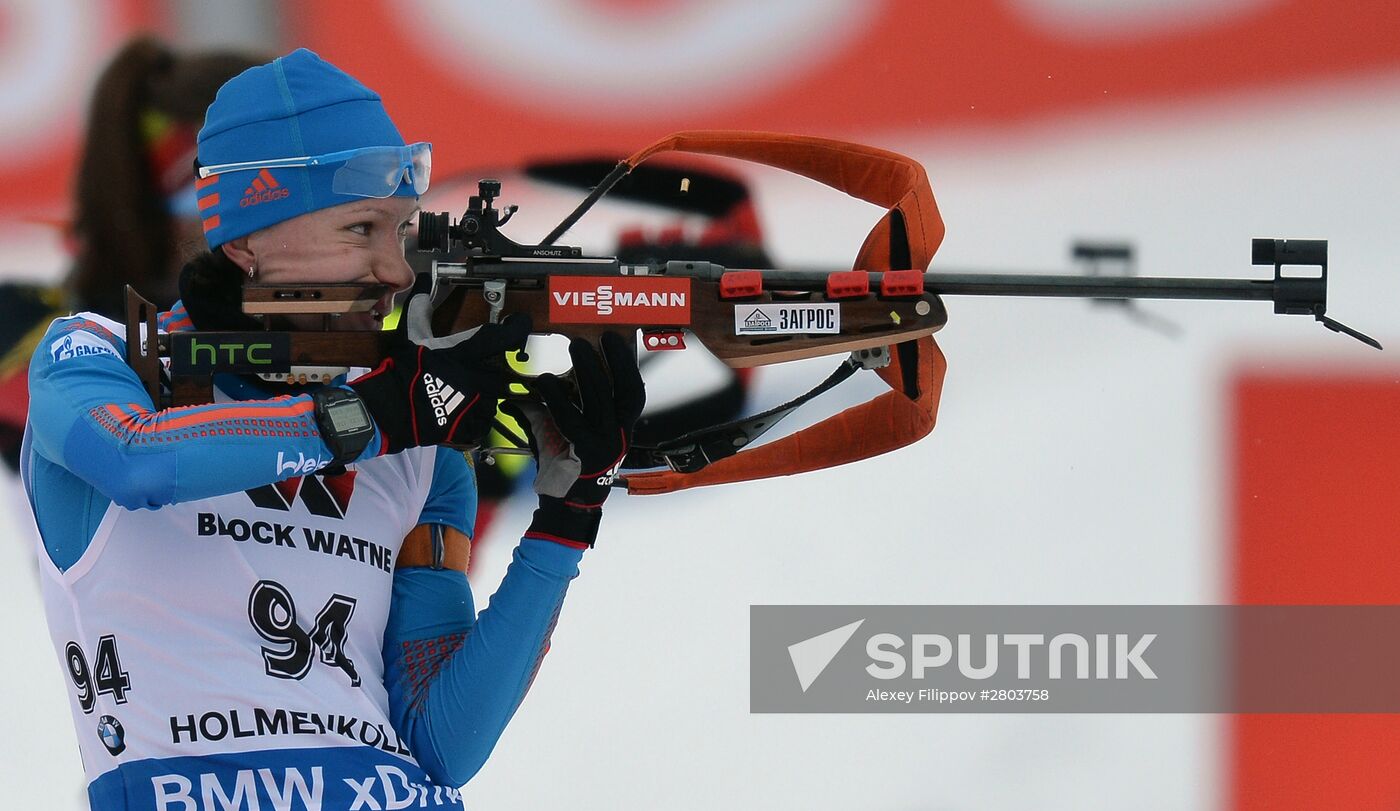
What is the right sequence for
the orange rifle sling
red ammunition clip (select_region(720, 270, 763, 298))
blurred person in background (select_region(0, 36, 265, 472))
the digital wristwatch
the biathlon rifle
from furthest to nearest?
blurred person in background (select_region(0, 36, 265, 472)), the orange rifle sling, red ammunition clip (select_region(720, 270, 763, 298)), the biathlon rifle, the digital wristwatch

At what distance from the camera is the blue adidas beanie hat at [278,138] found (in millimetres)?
1636

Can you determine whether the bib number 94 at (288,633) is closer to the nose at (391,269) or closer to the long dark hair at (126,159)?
the nose at (391,269)

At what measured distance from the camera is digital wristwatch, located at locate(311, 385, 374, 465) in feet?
4.85

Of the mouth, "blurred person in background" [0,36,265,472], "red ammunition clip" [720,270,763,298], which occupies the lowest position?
the mouth

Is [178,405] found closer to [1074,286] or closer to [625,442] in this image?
[625,442]

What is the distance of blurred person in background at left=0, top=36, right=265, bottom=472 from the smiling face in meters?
0.89

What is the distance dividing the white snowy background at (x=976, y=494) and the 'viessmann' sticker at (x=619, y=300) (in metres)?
0.84

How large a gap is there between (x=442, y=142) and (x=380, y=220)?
0.89 metres

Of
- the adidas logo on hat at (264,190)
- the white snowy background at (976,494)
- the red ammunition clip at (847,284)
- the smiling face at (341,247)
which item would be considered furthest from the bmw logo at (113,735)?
the white snowy background at (976,494)

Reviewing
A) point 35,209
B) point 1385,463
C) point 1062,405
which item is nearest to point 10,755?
point 35,209

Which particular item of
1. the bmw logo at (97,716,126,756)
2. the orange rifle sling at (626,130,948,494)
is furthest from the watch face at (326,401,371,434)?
the orange rifle sling at (626,130,948,494)

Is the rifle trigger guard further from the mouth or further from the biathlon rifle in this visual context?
the mouth

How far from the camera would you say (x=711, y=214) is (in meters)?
2.53

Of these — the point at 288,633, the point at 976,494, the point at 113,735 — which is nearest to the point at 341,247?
the point at 288,633
